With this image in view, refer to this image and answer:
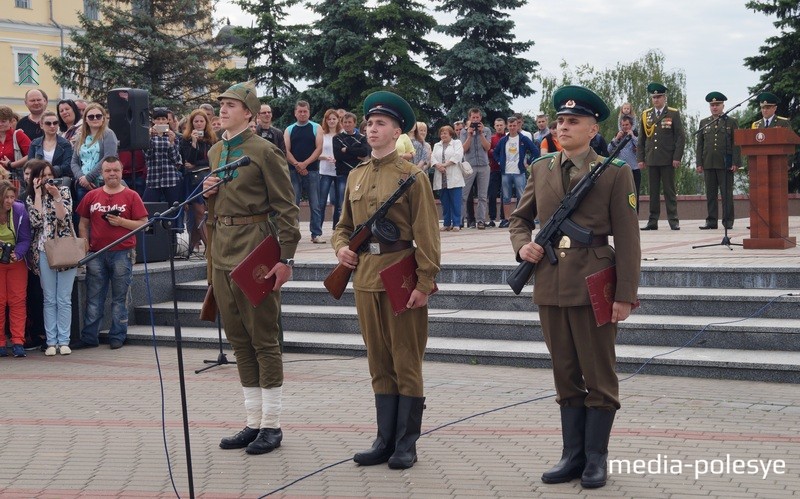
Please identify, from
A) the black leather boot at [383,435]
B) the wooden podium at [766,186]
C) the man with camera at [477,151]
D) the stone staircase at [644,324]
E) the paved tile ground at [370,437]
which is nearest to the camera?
the paved tile ground at [370,437]

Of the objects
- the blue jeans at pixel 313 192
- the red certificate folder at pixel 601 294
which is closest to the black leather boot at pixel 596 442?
the red certificate folder at pixel 601 294

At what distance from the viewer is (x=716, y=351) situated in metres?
9.92

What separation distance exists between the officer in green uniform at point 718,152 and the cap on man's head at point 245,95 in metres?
10.6

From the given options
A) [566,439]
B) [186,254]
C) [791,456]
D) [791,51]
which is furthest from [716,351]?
[791,51]

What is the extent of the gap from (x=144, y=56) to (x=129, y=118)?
30793 millimetres

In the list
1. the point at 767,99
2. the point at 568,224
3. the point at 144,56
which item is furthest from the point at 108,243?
the point at 144,56

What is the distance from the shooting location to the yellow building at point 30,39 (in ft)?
225

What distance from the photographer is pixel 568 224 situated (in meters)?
6.14

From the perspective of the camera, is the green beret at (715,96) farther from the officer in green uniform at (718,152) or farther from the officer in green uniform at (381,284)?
the officer in green uniform at (381,284)

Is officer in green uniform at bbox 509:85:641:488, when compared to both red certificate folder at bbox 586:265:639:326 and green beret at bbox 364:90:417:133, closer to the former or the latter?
red certificate folder at bbox 586:265:639:326

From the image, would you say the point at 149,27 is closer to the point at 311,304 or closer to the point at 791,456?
the point at 311,304

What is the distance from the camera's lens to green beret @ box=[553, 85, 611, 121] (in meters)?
6.21

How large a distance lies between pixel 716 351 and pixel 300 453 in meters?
4.48

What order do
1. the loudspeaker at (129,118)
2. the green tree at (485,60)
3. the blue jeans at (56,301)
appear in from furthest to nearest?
the green tree at (485,60), the loudspeaker at (129,118), the blue jeans at (56,301)
